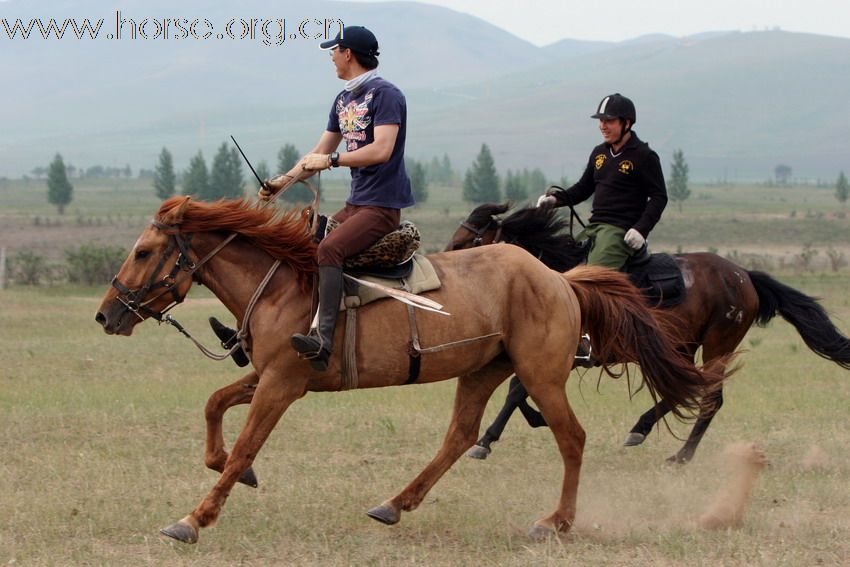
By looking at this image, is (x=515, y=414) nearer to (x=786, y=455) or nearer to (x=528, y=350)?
(x=786, y=455)

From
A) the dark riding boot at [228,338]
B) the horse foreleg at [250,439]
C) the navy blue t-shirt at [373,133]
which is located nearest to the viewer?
the horse foreleg at [250,439]

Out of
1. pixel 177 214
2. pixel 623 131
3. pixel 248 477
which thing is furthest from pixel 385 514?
pixel 623 131

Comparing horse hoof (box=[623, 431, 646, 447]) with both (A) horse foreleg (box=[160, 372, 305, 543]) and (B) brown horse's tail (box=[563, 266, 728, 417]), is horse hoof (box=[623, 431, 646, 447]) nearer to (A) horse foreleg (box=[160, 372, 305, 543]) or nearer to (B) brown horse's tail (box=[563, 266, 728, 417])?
(B) brown horse's tail (box=[563, 266, 728, 417])

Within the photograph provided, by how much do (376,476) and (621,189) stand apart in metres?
→ 3.03

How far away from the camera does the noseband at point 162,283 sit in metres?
6.93

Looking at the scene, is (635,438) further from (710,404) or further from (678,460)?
(710,404)

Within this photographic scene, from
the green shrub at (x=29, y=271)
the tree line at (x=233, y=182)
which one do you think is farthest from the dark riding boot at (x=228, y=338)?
the tree line at (x=233, y=182)

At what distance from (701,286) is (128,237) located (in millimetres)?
56682

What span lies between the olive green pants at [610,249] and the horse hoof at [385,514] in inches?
125

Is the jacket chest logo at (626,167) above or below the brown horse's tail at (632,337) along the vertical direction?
above

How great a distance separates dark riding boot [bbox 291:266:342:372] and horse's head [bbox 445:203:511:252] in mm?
3542

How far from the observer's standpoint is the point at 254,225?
717cm

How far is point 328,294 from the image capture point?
6879 millimetres

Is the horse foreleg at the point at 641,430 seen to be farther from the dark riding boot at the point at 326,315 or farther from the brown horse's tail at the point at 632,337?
the dark riding boot at the point at 326,315
